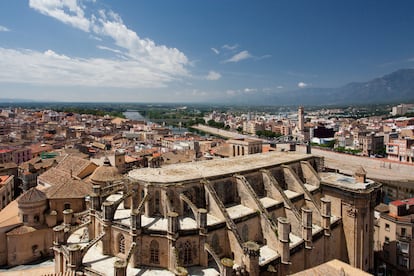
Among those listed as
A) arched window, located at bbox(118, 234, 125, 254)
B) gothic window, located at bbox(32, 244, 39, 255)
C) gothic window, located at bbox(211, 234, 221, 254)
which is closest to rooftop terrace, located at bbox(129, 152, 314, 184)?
arched window, located at bbox(118, 234, 125, 254)

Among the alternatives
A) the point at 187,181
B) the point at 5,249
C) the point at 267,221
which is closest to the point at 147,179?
the point at 187,181

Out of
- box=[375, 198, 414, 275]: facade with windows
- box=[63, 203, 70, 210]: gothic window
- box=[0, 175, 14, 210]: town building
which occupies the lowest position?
box=[375, 198, 414, 275]: facade with windows

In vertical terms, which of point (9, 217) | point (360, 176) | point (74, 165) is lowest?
point (9, 217)

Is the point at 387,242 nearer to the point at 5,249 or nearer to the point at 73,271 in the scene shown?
the point at 73,271

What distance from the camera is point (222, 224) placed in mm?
20125

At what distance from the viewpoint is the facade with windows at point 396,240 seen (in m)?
28.6

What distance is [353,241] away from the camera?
25609 millimetres

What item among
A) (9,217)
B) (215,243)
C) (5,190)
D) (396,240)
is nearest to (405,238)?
(396,240)

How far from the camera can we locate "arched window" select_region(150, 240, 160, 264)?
1906 centimetres

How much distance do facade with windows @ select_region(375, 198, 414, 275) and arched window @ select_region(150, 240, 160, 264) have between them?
2481cm

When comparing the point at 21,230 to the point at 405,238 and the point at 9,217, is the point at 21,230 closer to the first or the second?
the point at 9,217

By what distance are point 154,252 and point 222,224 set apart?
495 cm

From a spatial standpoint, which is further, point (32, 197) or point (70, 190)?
point (70, 190)

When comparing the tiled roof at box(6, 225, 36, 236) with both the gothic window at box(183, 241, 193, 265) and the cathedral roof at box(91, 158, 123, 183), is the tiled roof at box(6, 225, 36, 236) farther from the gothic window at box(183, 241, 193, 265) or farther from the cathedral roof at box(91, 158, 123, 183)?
the gothic window at box(183, 241, 193, 265)
